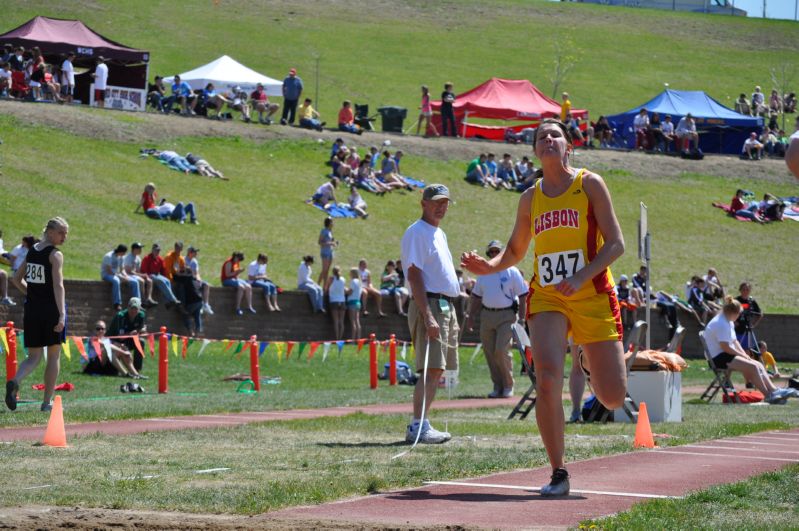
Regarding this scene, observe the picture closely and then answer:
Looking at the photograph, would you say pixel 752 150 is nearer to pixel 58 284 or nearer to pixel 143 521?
pixel 58 284

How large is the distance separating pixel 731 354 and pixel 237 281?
11.3 metres

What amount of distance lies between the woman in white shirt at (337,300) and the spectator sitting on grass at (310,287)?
247 mm

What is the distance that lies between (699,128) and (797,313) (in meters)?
18.7

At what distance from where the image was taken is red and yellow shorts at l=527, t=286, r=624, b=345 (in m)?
7.17

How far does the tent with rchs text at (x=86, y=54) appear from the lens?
39.3 metres

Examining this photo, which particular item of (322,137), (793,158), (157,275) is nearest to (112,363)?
(157,275)

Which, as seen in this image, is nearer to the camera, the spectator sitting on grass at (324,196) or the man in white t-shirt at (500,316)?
the man in white t-shirt at (500,316)

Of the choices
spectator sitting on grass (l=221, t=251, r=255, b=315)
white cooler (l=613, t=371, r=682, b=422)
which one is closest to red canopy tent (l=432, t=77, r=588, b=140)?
spectator sitting on grass (l=221, t=251, r=255, b=315)

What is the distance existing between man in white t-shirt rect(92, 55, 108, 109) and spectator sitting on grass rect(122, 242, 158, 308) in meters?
16.8

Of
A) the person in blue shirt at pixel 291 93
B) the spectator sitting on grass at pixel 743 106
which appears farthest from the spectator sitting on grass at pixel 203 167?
the spectator sitting on grass at pixel 743 106

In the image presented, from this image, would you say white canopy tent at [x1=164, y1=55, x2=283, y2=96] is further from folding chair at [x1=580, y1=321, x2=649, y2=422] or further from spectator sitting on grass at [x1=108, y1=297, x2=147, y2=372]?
folding chair at [x1=580, y1=321, x2=649, y2=422]

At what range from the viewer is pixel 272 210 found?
35.1 m

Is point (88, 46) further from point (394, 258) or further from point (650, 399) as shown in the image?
point (650, 399)

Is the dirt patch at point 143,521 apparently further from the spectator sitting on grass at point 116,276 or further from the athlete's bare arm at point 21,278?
the spectator sitting on grass at point 116,276
